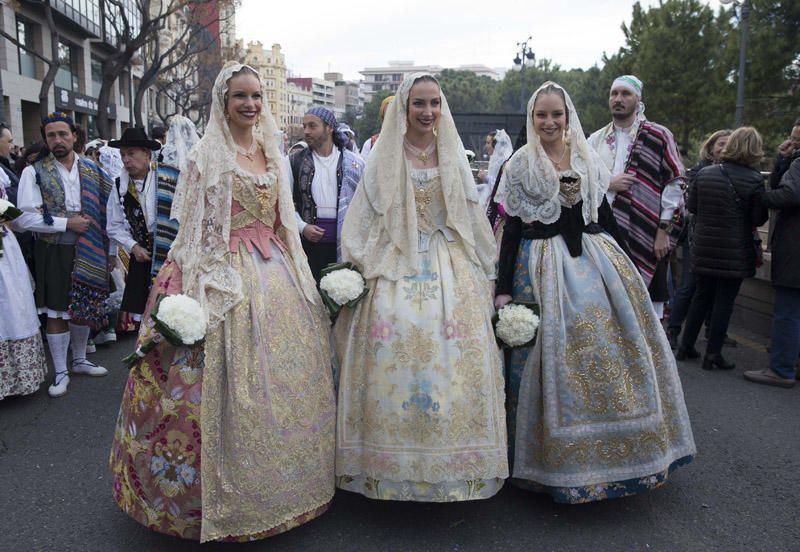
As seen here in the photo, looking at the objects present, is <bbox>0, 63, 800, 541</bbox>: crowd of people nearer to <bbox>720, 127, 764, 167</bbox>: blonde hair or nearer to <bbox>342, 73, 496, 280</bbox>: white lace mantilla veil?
<bbox>342, 73, 496, 280</bbox>: white lace mantilla veil

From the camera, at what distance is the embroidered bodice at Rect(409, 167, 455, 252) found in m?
3.50

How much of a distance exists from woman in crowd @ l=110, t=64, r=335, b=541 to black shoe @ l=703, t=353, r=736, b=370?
409 centimetres

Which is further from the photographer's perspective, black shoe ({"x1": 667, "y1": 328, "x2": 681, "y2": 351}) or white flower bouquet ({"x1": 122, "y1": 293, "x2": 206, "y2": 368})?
black shoe ({"x1": 667, "y1": 328, "x2": 681, "y2": 351})

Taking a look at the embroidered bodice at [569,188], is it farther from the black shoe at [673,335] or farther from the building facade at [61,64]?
the building facade at [61,64]

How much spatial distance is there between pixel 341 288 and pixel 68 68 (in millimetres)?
31038

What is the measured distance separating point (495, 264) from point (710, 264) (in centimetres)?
308

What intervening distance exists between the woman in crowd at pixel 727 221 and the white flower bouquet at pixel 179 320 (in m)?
4.58

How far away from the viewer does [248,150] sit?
140 inches

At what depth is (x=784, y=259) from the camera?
5.50 meters

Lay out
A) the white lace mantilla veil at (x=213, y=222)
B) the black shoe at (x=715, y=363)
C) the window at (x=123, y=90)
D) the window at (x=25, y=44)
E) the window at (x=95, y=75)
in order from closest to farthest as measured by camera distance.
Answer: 1. the white lace mantilla veil at (x=213, y=222)
2. the black shoe at (x=715, y=363)
3. the window at (x=25, y=44)
4. the window at (x=95, y=75)
5. the window at (x=123, y=90)

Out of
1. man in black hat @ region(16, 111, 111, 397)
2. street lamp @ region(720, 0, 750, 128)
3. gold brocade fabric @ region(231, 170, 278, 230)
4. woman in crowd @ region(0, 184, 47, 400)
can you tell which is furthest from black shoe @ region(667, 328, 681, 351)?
street lamp @ region(720, 0, 750, 128)

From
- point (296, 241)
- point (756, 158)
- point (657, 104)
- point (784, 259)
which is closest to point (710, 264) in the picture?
point (784, 259)

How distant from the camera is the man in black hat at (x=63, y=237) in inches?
209

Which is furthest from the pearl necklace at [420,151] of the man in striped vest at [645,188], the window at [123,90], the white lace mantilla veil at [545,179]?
the window at [123,90]
